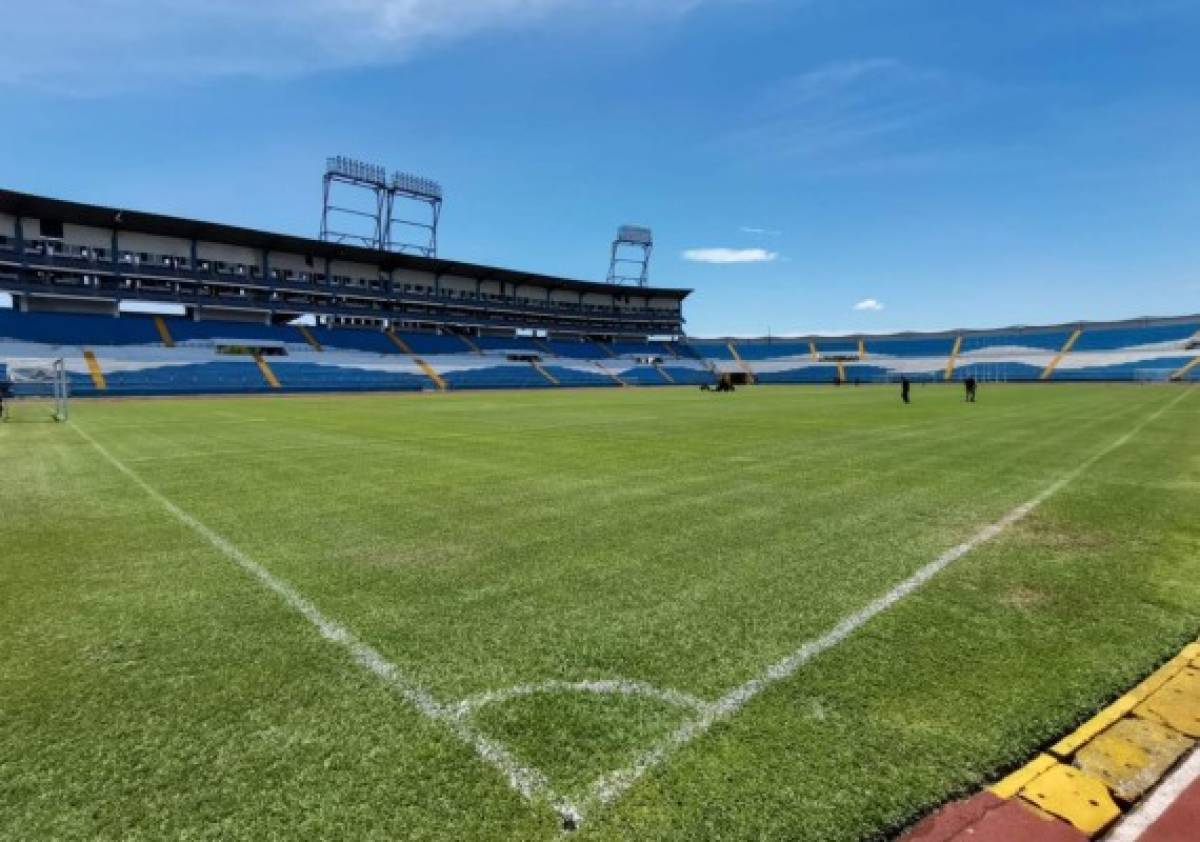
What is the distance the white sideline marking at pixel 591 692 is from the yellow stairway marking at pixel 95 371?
162 ft

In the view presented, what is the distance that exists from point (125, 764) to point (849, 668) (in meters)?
3.38

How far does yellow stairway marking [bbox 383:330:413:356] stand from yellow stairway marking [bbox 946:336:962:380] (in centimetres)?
5858

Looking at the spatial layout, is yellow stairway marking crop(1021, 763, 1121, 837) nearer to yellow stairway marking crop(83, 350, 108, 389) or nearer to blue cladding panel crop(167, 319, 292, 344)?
yellow stairway marking crop(83, 350, 108, 389)

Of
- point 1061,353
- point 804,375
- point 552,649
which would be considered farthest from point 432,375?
point 1061,353

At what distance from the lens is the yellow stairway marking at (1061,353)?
66.8 metres

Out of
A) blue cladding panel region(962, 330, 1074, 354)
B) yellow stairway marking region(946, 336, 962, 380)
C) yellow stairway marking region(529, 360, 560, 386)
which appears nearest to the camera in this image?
yellow stairway marking region(529, 360, 560, 386)

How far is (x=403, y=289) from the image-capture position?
234 feet

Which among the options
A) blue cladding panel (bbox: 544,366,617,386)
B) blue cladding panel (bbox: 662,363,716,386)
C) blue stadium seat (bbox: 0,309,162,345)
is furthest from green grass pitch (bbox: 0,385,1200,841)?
blue cladding panel (bbox: 662,363,716,386)

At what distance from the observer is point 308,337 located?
60781 millimetres

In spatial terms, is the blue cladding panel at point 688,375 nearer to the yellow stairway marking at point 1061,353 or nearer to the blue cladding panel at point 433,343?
the blue cladding panel at point 433,343

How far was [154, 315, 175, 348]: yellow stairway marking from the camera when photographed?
51.8 metres

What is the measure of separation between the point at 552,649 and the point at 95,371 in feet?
171

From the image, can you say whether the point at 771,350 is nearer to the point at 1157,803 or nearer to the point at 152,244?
the point at 152,244

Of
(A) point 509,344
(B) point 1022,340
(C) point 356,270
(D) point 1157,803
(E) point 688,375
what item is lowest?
(E) point 688,375
